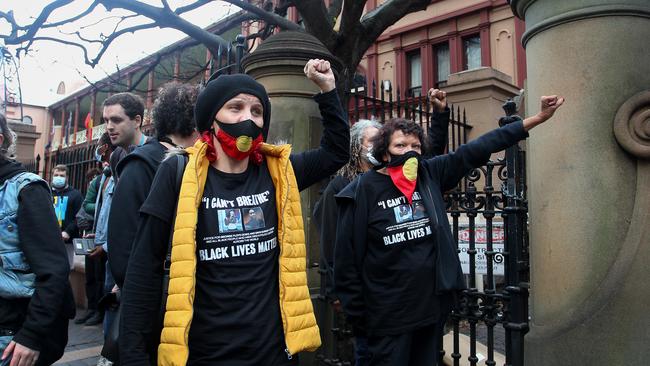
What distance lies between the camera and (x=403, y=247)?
2680 millimetres

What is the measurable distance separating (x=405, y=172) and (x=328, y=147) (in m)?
0.65

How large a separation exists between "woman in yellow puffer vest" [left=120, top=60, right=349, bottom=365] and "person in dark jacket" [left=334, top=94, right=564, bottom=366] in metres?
0.70

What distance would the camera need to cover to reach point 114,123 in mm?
3246

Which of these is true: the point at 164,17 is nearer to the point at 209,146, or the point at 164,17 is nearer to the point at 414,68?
the point at 209,146

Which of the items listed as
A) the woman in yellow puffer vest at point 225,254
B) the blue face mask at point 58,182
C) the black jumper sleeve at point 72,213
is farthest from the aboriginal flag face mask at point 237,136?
the blue face mask at point 58,182

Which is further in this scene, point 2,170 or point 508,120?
point 508,120

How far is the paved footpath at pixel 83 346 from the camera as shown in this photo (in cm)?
486

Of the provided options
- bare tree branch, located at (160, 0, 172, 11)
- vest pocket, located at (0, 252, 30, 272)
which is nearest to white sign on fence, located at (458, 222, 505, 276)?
vest pocket, located at (0, 252, 30, 272)

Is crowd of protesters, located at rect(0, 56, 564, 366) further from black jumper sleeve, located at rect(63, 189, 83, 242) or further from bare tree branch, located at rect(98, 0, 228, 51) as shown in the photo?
bare tree branch, located at rect(98, 0, 228, 51)

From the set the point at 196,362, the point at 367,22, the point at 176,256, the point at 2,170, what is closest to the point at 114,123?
the point at 2,170

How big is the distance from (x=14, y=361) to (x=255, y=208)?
1.26m

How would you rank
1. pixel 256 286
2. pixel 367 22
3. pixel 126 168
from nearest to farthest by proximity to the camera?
pixel 256 286 → pixel 126 168 → pixel 367 22

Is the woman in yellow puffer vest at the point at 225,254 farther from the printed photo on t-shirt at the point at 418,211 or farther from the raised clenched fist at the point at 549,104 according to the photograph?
the raised clenched fist at the point at 549,104

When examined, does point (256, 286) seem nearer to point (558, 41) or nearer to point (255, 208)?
point (255, 208)
